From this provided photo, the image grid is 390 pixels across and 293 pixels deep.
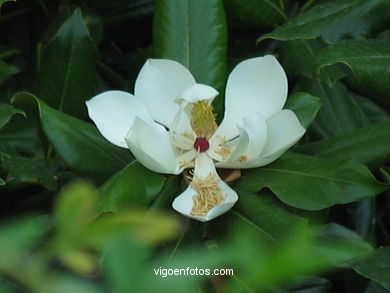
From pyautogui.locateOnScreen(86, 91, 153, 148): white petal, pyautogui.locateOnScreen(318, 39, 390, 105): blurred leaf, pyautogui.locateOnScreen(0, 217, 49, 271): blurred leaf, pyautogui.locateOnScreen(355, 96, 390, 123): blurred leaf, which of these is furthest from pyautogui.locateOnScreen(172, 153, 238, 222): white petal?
pyautogui.locateOnScreen(0, 217, 49, 271): blurred leaf

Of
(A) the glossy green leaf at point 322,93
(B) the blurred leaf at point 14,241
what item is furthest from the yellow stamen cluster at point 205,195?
(B) the blurred leaf at point 14,241

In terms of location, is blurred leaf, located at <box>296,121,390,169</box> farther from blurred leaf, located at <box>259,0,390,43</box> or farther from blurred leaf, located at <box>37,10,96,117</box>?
blurred leaf, located at <box>37,10,96,117</box>

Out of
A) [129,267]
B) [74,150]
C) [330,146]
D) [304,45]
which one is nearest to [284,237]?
[330,146]

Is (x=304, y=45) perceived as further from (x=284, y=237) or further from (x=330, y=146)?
(x=284, y=237)

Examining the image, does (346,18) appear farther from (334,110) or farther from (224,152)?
(224,152)

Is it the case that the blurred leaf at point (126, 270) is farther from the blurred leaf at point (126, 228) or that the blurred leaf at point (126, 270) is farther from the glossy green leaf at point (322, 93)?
the glossy green leaf at point (322, 93)
